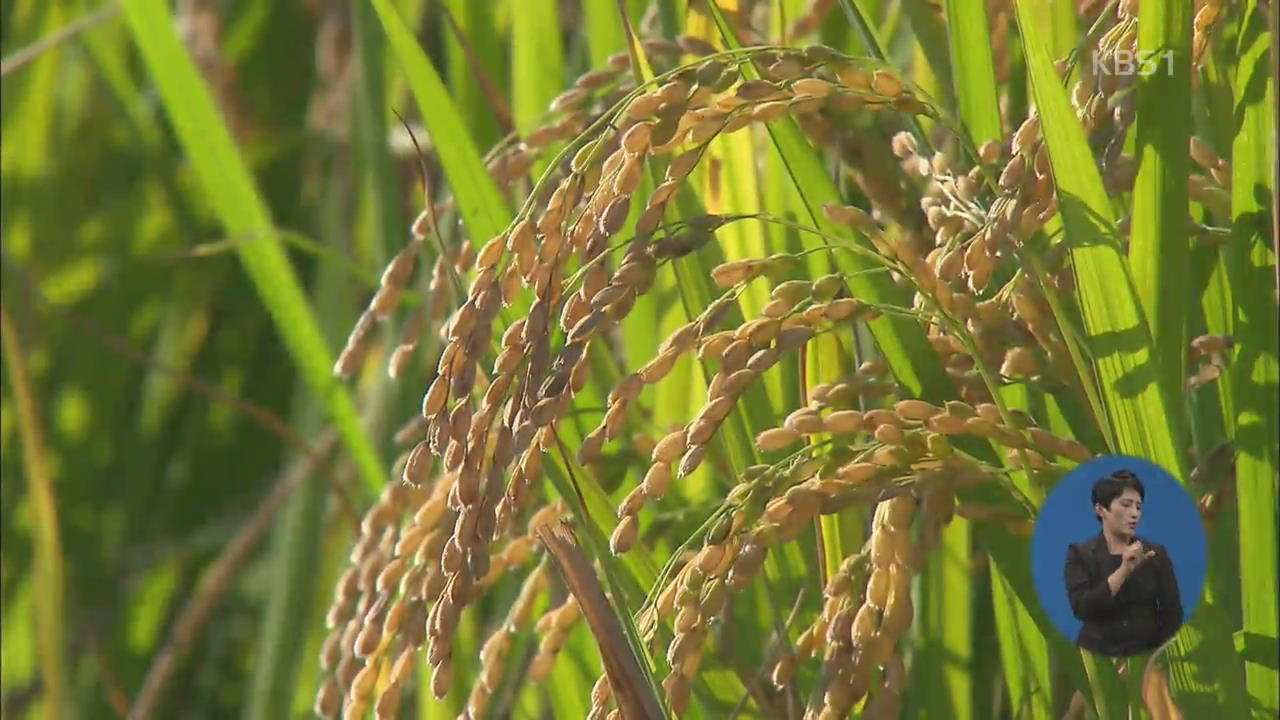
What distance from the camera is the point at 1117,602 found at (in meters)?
0.73

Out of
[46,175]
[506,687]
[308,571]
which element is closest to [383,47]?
[308,571]

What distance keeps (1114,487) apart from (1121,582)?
5 centimetres

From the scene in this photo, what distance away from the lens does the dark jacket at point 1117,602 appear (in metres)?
0.73

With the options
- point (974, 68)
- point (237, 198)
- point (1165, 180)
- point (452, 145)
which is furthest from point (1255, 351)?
point (237, 198)

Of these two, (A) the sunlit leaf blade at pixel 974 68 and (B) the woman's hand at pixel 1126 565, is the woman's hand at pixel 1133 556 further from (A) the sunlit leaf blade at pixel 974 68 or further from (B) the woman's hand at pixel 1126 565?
(A) the sunlit leaf blade at pixel 974 68

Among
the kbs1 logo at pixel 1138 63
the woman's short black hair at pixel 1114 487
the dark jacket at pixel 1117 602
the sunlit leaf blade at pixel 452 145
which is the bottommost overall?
the dark jacket at pixel 1117 602

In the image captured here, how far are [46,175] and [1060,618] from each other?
1.93m

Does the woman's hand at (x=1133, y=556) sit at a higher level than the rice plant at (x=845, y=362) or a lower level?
lower

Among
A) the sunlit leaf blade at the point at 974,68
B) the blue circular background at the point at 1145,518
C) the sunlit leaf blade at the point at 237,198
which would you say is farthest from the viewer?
the sunlit leaf blade at the point at 237,198

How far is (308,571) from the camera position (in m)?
1.55

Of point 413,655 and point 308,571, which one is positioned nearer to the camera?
point 413,655

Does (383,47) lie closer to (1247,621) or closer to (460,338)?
(460,338)

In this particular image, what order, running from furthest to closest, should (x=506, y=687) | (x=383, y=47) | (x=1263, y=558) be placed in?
(x=383, y=47), (x=506, y=687), (x=1263, y=558)

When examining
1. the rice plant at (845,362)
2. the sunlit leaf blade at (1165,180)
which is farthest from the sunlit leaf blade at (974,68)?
the sunlit leaf blade at (1165,180)
